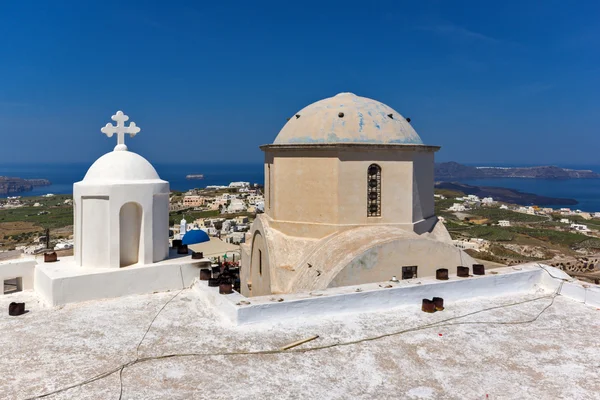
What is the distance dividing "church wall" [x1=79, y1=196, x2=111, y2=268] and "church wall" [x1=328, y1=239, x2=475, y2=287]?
13.1ft

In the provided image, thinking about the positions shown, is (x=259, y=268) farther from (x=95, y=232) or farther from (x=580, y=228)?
(x=580, y=228)

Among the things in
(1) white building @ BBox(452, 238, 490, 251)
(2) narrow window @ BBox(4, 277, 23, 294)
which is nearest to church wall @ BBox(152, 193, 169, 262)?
(2) narrow window @ BBox(4, 277, 23, 294)

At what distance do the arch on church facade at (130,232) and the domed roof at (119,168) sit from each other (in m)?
0.46

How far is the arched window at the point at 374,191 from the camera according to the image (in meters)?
10.9

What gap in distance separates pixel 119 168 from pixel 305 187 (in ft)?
15.1

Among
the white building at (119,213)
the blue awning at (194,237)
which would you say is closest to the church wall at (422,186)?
the white building at (119,213)

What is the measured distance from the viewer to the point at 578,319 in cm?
648

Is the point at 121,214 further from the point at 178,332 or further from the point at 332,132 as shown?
the point at 332,132

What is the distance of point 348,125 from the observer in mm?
11031

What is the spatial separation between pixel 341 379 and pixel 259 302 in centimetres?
177

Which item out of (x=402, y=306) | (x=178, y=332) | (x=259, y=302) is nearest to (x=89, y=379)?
(x=178, y=332)

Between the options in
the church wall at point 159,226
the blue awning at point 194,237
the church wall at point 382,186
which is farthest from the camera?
the blue awning at point 194,237

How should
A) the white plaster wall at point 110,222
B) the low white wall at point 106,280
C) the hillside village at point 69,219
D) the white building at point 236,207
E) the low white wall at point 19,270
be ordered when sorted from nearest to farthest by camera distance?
1. the low white wall at point 106,280
2. the white plaster wall at point 110,222
3. the low white wall at point 19,270
4. the hillside village at point 69,219
5. the white building at point 236,207

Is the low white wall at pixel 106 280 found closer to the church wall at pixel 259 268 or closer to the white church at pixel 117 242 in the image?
the white church at pixel 117 242
